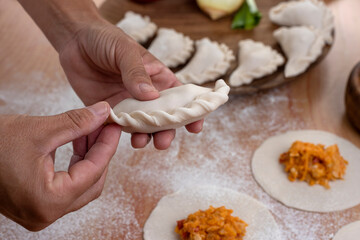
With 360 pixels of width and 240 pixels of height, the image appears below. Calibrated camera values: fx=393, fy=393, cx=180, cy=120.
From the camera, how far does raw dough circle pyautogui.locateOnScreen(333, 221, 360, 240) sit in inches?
73.6

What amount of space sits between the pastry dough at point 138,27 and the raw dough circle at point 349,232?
1866 millimetres

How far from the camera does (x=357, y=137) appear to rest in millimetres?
2387

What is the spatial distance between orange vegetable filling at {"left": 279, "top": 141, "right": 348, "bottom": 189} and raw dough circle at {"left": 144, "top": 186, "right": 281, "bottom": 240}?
11.4 inches

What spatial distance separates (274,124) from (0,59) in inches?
83.3

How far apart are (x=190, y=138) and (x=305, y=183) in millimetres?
718

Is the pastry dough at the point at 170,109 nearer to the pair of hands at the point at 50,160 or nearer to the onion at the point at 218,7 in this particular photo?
the pair of hands at the point at 50,160

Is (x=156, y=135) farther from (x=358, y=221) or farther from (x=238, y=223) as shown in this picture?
(x=358, y=221)

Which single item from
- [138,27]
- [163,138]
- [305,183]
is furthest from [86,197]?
[138,27]

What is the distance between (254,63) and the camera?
2.61 metres

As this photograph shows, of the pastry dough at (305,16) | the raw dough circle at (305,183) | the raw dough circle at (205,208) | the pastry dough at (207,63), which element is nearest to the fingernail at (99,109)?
the raw dough circle at (205,208)

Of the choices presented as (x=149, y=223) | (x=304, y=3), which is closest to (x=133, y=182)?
(x=149, y=223)

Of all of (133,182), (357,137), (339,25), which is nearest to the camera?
(133,182)

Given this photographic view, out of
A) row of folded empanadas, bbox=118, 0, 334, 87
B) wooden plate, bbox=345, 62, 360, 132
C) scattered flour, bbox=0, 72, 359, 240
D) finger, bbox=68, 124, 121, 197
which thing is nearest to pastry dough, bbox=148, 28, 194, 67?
row of folded empanadas, bbox=118, 0, 334, 87

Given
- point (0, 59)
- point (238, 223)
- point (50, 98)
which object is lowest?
point (238, 223)
